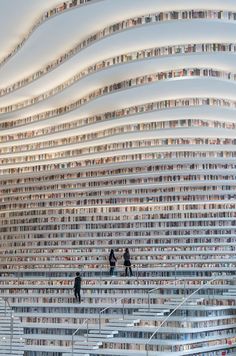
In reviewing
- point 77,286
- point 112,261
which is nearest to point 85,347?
point 77,286

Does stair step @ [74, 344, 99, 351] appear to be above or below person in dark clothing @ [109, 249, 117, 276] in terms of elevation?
below

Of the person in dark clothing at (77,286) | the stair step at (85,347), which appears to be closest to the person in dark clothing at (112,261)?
the person in dark clothing at (77,286)

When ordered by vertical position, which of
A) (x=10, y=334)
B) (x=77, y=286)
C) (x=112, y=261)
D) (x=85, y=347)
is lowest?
(x=85, y=347)

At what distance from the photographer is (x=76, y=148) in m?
17.5

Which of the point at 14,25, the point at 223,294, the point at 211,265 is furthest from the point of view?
the point at 211,265

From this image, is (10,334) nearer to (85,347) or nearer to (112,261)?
(85,347)

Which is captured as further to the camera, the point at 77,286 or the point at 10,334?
the point at 77,286

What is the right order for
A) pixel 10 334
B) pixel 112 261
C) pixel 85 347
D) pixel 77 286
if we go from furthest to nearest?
pixel 112 261 < pixel 77 286 < pixel 10 334 < pixel 85 347

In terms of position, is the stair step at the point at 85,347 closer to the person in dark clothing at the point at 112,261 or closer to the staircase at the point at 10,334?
the staircase at the point at 10,334

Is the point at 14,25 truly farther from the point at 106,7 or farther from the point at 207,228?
the point at 207,228

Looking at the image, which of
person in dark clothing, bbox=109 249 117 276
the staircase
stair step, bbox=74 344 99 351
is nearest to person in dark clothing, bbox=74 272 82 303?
the staircase

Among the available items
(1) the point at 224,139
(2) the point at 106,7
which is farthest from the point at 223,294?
(2) the point at 106,7

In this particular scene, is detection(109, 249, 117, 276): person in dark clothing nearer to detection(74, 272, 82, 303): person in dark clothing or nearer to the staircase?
detection(74, 272, 82, 303): person in dark clothing

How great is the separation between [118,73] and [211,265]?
4.70 meters
